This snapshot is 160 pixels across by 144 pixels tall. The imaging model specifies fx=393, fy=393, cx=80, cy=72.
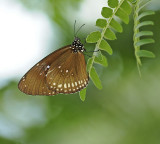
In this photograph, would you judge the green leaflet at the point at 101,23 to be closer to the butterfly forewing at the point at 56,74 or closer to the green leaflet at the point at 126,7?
the green leaflet at the point at 126,7

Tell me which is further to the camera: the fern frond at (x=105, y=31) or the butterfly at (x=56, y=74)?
the butterfly at (x=56, y=74)

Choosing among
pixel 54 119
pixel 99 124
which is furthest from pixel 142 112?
pixel 54 119

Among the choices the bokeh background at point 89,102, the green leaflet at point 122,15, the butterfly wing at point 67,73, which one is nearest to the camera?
the green leaflet at point 122,15

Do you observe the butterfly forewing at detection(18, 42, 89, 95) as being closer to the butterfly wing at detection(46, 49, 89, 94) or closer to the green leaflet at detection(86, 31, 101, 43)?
the butterfly wing at detection(46, 49, 89, 94)

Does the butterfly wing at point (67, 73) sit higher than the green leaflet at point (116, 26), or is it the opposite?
the green leaflet at point (116, 26)

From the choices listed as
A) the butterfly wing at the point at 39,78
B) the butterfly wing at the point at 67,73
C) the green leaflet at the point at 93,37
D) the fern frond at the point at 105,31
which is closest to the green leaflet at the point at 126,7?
the fern frond at the point at 105,31

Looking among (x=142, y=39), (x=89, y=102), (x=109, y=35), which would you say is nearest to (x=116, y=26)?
(x=109, y=35)

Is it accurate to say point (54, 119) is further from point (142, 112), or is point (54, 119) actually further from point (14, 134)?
point (142, 112)

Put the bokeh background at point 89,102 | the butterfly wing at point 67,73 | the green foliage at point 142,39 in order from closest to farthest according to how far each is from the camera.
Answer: the green foliage at point 142,39
the butterfly wing at point 67,73
the bokeh background at point 89,102

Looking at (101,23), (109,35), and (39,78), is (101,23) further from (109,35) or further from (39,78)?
(39,78)
